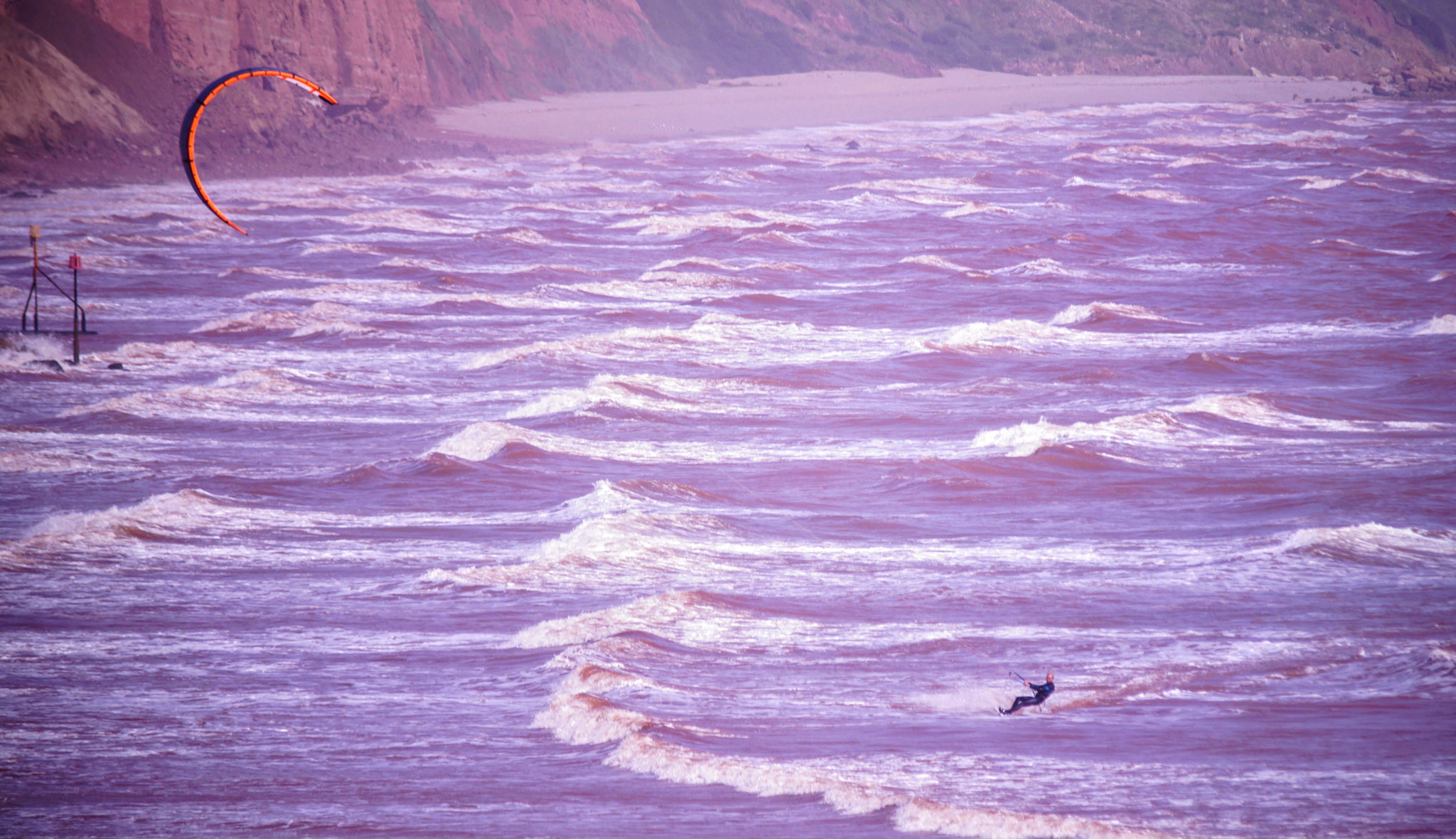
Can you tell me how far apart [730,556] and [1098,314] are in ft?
59.3

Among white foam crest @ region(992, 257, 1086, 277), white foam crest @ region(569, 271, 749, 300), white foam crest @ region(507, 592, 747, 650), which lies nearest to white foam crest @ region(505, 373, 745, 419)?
white foam crest @ region(507, 592, 747, 650)

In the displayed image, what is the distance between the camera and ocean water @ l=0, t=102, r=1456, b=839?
31.0 feet

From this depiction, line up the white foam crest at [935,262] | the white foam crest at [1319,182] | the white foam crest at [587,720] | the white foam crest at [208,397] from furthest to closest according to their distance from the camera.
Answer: the white foam crest at [1319,182] → the white foam crest at [935,262] → the white foam crest at [208,397] → the white foam crest at [587,720]

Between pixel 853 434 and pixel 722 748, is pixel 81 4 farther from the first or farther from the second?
pixel 722 748

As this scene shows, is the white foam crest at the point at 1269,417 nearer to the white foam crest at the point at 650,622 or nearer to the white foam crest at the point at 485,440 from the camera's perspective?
the white foam crest at the point at 485,440

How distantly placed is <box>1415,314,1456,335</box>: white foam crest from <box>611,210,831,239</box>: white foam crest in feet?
73.5

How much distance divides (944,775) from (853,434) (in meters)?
11.0

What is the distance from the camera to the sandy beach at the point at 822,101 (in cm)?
7644

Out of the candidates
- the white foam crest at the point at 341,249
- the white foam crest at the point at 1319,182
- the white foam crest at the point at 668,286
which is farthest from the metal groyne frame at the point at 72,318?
the white foam crest at the point at 1319,182

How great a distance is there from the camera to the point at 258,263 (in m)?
37.7

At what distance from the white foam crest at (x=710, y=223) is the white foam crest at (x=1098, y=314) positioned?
55.9 ft

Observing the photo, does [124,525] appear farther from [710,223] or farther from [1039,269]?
[710,223]

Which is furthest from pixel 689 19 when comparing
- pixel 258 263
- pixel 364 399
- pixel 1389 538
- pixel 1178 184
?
pixel 1389 538

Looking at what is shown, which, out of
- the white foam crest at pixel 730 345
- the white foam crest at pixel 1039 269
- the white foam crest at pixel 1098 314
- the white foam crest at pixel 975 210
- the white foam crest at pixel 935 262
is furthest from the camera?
the white foam crest at pixel 975 210
